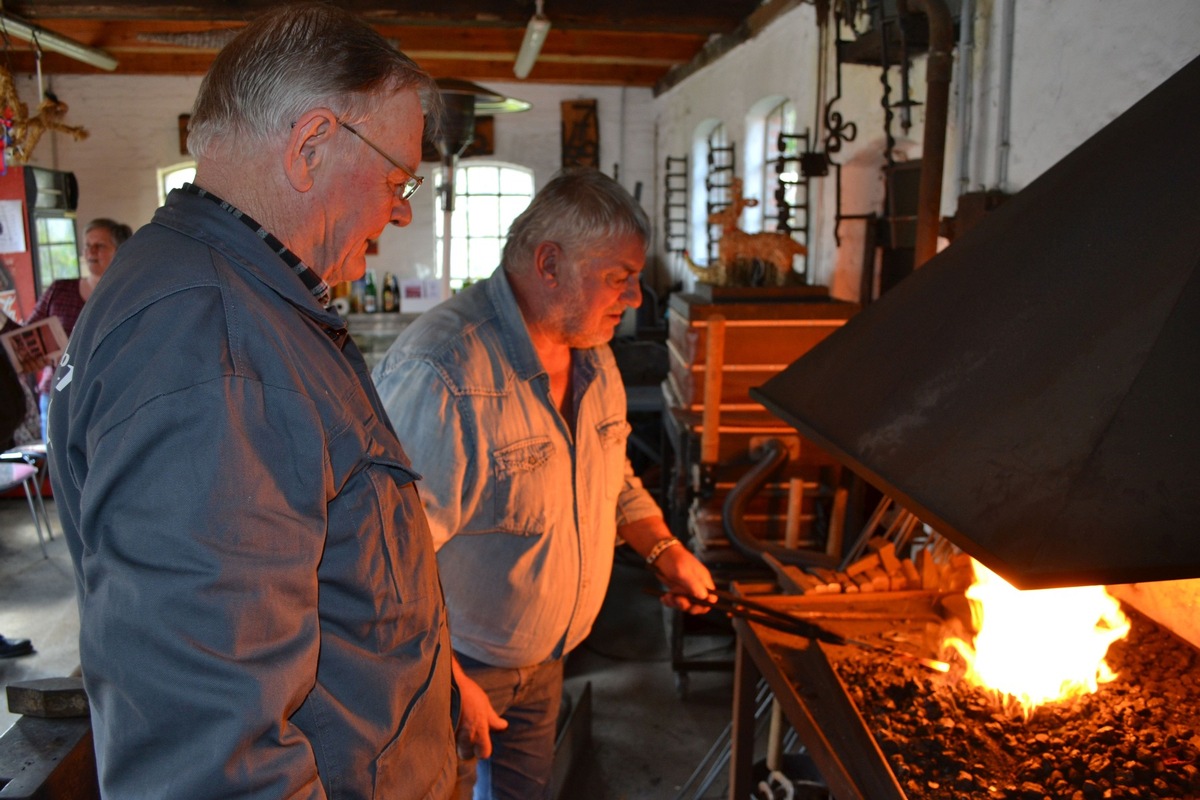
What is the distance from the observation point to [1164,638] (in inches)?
80.2

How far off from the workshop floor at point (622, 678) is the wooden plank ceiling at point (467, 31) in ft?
9.79

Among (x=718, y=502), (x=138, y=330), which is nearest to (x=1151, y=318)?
(x=138, y=330)

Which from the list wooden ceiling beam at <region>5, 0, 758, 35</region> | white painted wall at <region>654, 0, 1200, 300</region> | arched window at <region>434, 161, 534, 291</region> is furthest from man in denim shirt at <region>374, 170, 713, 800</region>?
arched window at <region>434, 161, 534, 291</region>

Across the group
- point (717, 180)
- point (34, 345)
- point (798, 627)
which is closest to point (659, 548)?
point (798, 627)

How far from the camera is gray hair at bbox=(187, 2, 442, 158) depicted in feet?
3.59

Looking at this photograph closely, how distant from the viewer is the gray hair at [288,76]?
109 cm

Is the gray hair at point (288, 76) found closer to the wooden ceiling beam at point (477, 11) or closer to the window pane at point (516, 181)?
the wooden ceiling beam at point (477, 11)

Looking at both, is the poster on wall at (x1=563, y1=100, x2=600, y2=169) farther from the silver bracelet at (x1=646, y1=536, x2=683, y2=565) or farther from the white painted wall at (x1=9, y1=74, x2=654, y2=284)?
the silver bracelet at (x1=646, y1=536, x2=683, y2=565)

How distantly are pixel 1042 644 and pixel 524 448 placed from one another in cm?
116

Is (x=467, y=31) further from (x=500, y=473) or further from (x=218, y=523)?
(x=218, y=523)

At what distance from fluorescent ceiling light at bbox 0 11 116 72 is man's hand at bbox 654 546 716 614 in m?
4.49

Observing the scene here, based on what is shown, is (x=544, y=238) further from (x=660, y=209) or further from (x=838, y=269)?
(x=660, y=209)

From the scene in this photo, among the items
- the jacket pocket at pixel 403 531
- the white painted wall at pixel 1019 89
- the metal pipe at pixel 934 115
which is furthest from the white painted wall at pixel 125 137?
the jacket pocket at pixel 403 531

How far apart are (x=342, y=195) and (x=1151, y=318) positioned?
1.15 m
